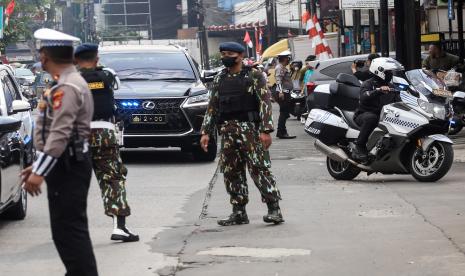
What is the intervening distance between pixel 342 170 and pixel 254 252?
16.5ft

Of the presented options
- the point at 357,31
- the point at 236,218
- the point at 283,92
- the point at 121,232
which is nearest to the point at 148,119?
the point at 236,218

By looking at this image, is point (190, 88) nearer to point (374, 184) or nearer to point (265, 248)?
point (374, 184)

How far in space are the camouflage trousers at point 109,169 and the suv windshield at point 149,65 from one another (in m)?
7.30

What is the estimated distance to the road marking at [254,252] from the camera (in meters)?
7.95

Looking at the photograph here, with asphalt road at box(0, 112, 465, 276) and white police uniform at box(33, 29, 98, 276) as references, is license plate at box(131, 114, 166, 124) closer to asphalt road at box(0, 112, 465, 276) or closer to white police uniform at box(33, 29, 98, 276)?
asphalt road at box(0, 112, 465, 276)

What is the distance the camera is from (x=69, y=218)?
18.7 feet

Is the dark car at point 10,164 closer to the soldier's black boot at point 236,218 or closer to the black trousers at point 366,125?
the soldier's black boot at point 236,218

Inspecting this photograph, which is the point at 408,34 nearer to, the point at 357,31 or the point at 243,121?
the point at 243,121

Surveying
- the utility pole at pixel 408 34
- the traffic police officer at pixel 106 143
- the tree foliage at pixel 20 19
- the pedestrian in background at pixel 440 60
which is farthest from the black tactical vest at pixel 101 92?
the tree foliage at pixel 20 19

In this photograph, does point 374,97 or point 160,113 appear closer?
point 374,97

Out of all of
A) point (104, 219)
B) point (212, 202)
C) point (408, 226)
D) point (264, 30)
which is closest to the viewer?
point (408, 226)

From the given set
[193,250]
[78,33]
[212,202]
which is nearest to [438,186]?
[212,202]

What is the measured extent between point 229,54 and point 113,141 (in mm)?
1431

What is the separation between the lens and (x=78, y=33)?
91500mm
